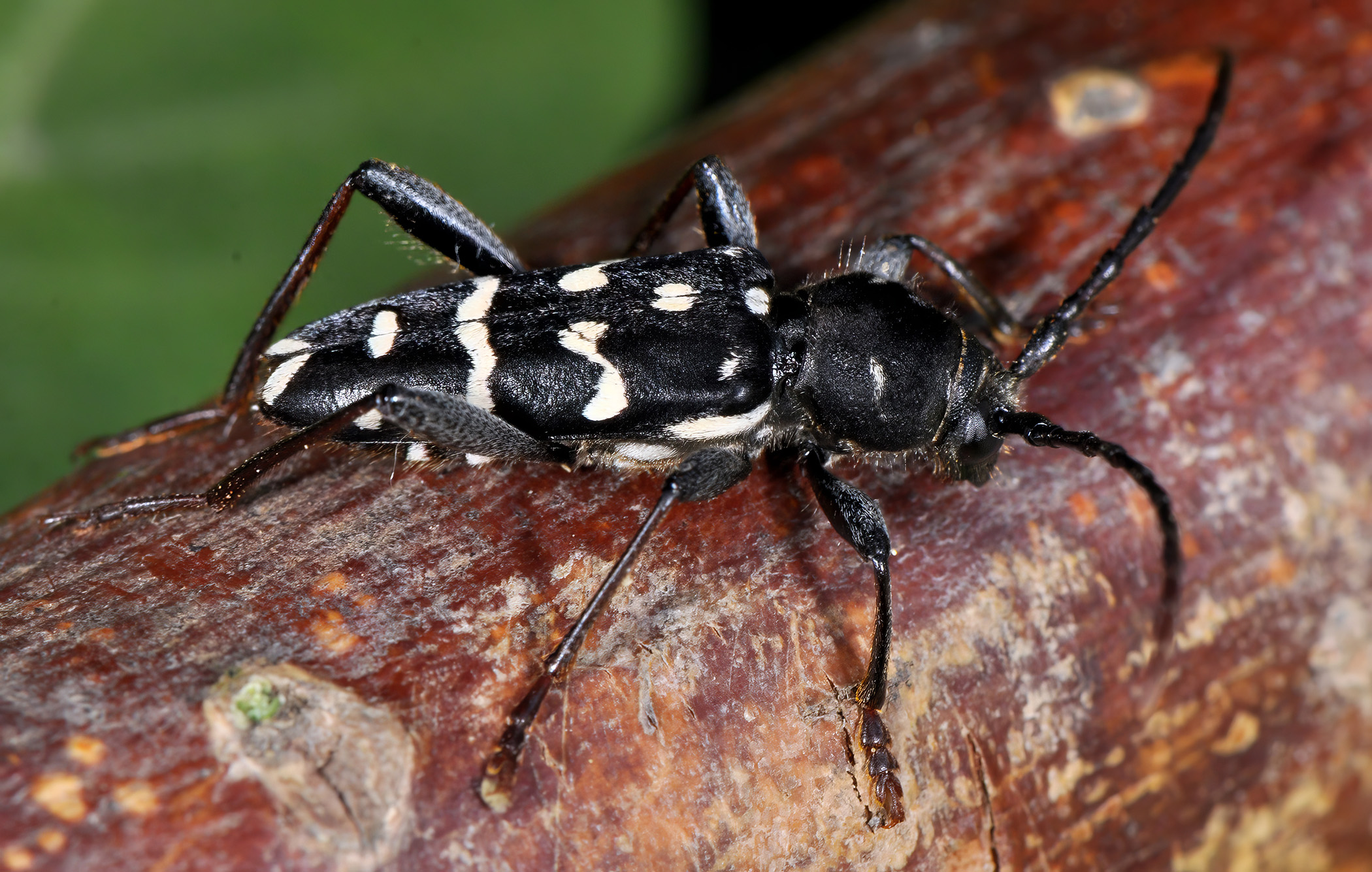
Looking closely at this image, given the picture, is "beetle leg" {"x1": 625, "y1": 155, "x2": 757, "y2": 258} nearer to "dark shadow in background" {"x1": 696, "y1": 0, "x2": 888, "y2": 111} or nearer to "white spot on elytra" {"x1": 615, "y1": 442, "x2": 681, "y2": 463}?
"white spot on elytra" {"x1": 615, "y1": 442, "x2": 681, "y2": 463}

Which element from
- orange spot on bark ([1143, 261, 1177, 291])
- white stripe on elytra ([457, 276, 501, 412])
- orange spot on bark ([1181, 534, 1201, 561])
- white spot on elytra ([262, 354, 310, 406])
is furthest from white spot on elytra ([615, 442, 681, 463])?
orange spot on bark ([1143, 261, 1177, 291])

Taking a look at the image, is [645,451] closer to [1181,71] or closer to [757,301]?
[757,301]

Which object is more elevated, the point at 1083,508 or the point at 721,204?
the point at 721,204

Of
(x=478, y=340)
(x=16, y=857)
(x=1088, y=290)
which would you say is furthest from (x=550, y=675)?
(x=1088, y=290)

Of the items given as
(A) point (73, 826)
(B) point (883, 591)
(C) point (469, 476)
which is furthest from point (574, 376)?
(A) point (73, 826)

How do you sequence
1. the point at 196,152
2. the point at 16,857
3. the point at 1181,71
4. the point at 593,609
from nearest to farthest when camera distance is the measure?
the point at 16,857
the point at 593,609
the point at 1181,71
the point at 196,152

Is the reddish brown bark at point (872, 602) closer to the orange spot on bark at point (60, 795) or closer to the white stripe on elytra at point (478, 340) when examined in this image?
the orange spot on bark at point (60, 795)
